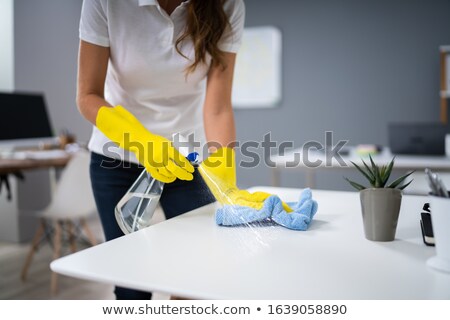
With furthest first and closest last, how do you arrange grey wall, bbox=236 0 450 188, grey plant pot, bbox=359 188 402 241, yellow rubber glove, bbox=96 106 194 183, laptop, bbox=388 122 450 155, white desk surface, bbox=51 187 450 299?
1. grey wall, bbox=236 0 450 188
2. laptop, bbox=388 122 450 155
3. yellow rubber glove, bbox=96 106 194 183
4. grey plant pot, bbox=359 188 402 241
5. white desk surface, bbox=51 187 450 299

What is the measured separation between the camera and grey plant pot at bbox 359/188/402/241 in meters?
0.80

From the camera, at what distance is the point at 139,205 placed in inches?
39.8

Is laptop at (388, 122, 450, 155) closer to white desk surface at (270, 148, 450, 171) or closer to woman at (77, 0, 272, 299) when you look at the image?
white desk surface at (270, 148, 450, 171)

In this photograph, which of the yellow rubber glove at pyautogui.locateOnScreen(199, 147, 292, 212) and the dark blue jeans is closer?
the yellow rubber glove at pyautogui.locateOnScreen(199, 147, 292, 212)

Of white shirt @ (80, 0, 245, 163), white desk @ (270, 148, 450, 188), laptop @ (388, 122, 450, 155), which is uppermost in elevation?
white shirt @ (80, 0, 245, 163)

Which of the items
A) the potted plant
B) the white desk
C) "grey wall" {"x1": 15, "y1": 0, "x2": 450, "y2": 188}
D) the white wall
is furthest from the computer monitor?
the potted plant

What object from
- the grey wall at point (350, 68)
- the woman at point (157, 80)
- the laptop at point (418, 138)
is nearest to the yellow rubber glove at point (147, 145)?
the woman at point (157, 80)

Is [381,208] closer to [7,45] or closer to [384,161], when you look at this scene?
[384,161]

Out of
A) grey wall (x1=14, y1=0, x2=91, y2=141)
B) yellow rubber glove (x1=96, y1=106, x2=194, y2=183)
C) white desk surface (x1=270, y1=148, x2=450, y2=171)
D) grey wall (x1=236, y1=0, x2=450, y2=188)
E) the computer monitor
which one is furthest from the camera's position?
grey wall (x1=236, y1=0, x2=450, y2=188)

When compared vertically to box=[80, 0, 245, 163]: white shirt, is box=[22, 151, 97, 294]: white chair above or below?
below

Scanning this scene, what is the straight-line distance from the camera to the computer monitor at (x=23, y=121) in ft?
9.59

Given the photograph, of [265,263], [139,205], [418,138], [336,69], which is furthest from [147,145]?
[336,69]

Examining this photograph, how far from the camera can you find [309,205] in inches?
36.6

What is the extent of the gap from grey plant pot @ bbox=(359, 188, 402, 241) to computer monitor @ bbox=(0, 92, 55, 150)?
2.63 meters
